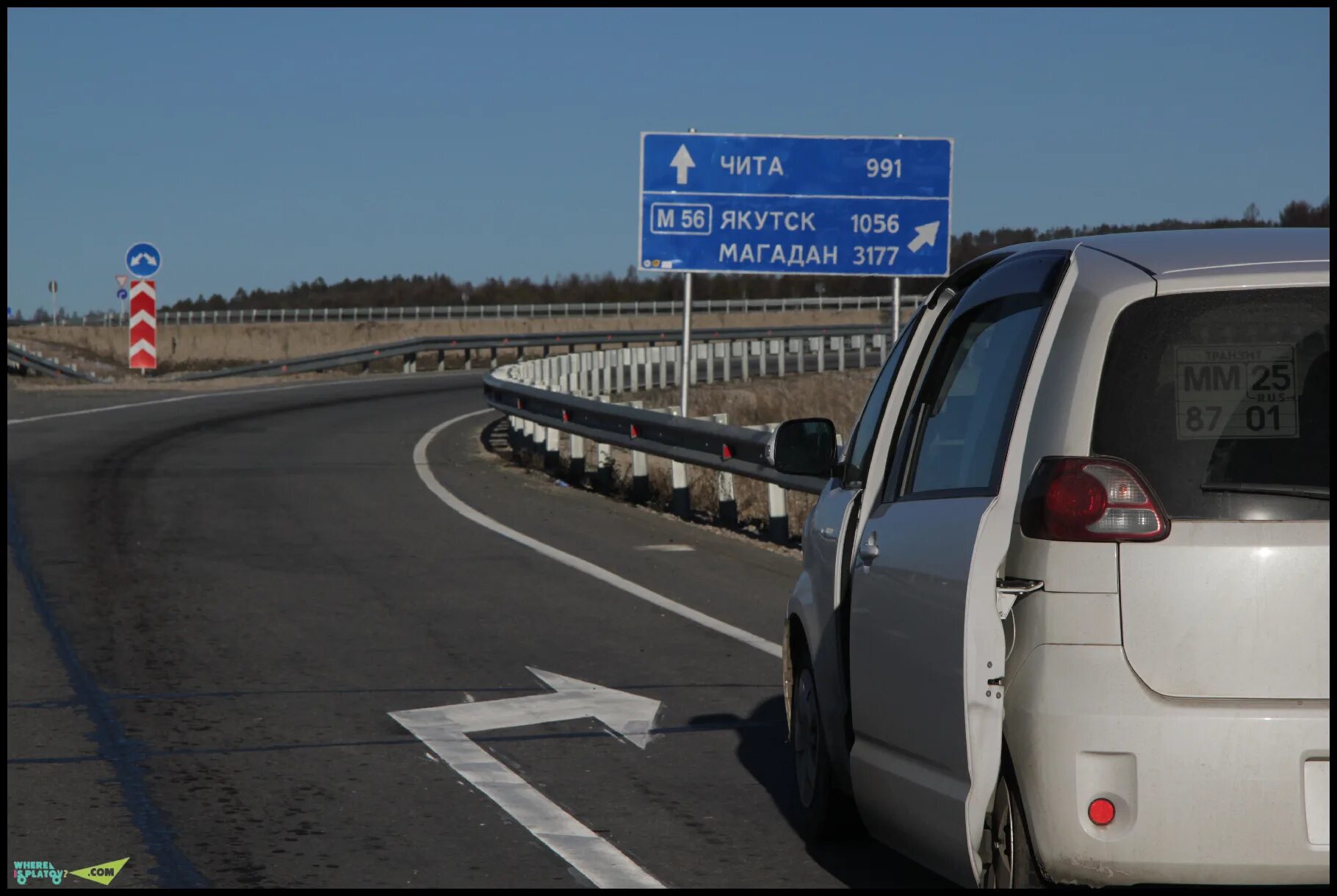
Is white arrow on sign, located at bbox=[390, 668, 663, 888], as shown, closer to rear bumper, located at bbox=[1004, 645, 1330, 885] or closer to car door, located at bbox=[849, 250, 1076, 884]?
car door, located at bbox=[849, 250, 1076, 884]

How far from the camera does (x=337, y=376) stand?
43.8 meters

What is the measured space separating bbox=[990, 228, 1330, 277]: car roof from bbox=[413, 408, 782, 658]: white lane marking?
507 cm

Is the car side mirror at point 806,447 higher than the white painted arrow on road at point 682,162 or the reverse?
the reverse

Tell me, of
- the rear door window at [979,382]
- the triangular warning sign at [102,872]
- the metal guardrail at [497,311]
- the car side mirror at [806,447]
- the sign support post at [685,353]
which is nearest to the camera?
the rear door window at [979,382]

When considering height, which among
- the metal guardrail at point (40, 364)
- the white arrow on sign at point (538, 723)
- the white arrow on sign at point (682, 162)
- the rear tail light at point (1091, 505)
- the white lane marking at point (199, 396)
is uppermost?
the white arrow on sign at point (682, 162)

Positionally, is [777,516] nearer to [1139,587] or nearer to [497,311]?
[1139,587]

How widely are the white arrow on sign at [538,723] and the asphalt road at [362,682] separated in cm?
6

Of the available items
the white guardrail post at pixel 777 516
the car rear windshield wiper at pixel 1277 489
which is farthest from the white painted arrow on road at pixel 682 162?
the car rear windshield wiper at pixel 1277 489

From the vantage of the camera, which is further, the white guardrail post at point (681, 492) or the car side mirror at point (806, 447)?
the white guardrail post at point (681, 492)

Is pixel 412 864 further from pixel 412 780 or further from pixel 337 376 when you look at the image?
pixel 337 376

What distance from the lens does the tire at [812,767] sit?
18.6ft

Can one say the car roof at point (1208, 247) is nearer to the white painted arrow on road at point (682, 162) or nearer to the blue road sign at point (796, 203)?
the blue road sign at point (796, 203)

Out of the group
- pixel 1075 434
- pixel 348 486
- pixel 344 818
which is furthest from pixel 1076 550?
pixel 348 486

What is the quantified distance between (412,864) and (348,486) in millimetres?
12550
